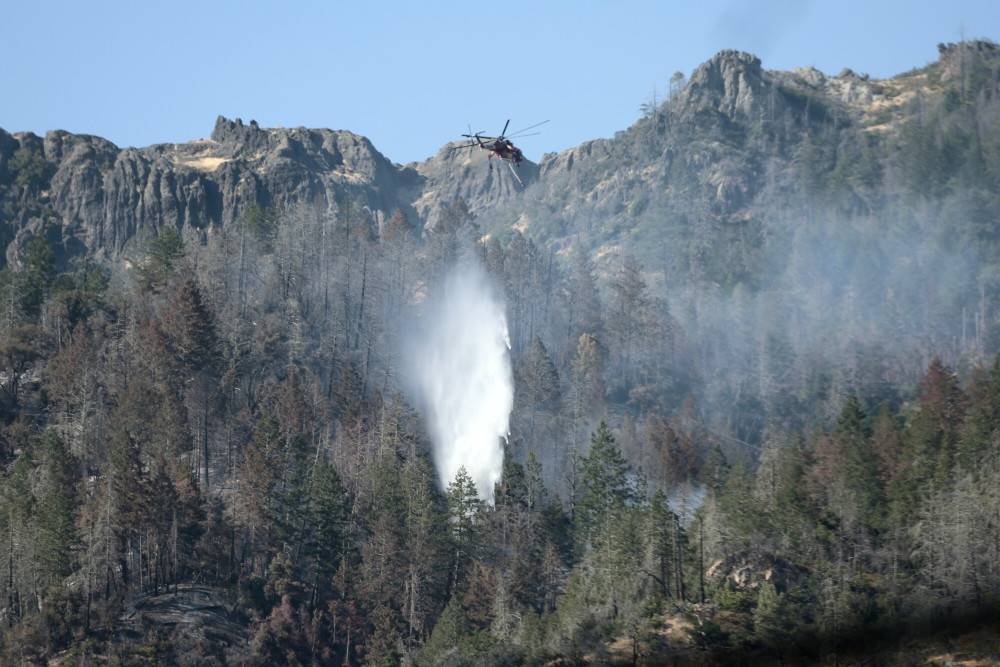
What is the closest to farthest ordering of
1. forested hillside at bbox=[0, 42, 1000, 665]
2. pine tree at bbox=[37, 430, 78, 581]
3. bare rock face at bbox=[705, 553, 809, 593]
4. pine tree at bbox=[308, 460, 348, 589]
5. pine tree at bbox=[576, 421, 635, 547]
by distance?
forested hillside at bbox=[0, 42, 1000, 665]
bare rock face at bbox=[705, 553, 809, 593]
pine tree at bbox=[37, 430, 78, 581]
pine tree at bbox=[308, 460, 348, 589]
pine tree at bbox=[576, 421, 635, 547]

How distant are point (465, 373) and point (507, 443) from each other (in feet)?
45.6

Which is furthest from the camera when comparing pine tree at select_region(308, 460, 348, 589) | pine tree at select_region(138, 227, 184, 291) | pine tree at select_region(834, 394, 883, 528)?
pine tree at select_region(138, 227, 184, 291)

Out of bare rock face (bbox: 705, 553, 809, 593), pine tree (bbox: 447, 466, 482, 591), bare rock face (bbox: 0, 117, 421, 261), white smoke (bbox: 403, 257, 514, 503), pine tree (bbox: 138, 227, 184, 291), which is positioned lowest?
bare rock face (bbox: 705, 553, 809, 593)

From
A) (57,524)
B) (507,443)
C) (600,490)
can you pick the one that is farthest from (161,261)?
(600,490)

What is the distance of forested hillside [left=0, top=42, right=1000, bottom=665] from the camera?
271ft

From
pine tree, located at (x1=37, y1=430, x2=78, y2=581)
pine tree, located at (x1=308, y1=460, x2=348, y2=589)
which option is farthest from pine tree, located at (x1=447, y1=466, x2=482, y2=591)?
pine tree, located at (x1=37, y1=430, x2=78, y2=581)

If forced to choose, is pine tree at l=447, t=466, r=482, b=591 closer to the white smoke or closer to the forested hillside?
the forested hillside

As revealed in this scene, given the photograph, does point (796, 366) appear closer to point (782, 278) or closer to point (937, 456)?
point (782, 278)

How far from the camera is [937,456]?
9044cm

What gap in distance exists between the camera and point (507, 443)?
4747 inches

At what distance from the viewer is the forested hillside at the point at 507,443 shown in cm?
8262

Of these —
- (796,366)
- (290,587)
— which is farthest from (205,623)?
(796,366)

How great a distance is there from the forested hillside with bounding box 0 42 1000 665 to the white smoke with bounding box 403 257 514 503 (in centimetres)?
214

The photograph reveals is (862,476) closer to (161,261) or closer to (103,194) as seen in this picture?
(161,261)
